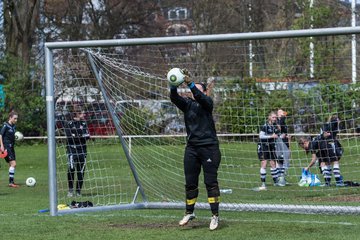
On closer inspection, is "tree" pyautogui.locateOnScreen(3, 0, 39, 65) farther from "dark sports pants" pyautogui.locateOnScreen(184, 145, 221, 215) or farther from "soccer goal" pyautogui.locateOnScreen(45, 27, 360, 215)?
"dark sports pants" pyautogui.locateOnScreen(184, 145, 221, 215)

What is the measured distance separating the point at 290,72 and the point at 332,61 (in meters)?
2.42

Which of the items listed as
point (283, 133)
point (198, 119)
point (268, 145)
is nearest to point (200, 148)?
point (198, 119)

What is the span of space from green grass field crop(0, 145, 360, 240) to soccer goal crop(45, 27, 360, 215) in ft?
1.79

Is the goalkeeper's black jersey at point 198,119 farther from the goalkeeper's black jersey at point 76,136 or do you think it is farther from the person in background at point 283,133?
the person in background at point 283,133

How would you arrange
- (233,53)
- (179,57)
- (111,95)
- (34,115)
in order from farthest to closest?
1. (34,115)
2. (179,57)
3. (233,53)
4. (111,95)

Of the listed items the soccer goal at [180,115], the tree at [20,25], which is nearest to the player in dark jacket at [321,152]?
the soccer goal at [180,115]

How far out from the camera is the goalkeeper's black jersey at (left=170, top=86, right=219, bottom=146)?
1087 centimetres

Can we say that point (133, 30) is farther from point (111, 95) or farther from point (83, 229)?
point (83, 229)

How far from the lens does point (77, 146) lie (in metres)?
15.8

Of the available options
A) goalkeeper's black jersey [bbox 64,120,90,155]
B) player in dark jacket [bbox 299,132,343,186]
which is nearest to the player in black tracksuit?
goalkeeper's black jersey [bbox 64,120,90,155]

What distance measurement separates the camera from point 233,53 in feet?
50.6

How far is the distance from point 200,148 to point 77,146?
18.0 ft

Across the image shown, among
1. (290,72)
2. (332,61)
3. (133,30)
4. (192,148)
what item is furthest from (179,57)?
(133,30)

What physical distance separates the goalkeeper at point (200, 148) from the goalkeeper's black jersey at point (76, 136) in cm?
494
